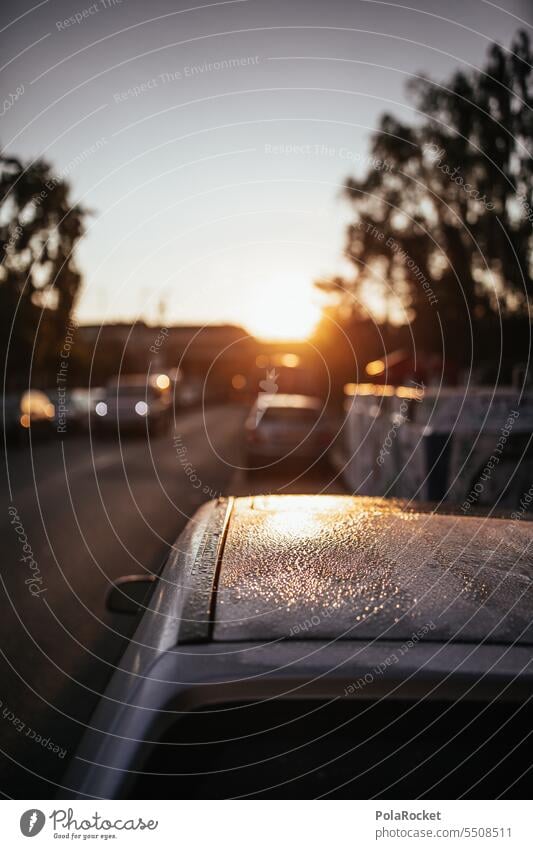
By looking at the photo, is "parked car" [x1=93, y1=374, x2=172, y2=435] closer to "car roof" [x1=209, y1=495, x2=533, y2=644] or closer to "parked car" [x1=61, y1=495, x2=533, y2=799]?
"car roof" [x1=209, y1=495, x2=533, y2=644]

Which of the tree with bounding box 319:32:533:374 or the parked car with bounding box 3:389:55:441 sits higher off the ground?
the tree with bounding box 319:32:533:374

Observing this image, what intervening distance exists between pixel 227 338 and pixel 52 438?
6953 cm

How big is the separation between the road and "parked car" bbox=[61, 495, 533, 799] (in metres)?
1.40

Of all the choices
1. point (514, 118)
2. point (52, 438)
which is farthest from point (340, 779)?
point (52, 438)

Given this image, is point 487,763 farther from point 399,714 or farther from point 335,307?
point 335,307

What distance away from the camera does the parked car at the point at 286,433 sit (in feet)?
62.1

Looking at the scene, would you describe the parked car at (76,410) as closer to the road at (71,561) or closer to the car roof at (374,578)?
the road at (71,561)

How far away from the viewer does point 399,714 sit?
1.63 m

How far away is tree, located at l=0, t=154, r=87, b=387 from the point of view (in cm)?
1847
